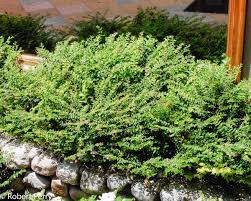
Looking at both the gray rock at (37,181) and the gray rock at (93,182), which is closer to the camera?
the gray rock at (93,182)

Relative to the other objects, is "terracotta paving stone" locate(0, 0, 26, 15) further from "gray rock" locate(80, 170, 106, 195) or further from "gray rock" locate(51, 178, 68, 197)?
"gray rock" locate(80, 170, 106, 195)

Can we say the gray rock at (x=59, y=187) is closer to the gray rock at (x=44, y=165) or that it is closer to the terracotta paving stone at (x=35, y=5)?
the gray rock at (x=44, y=165)

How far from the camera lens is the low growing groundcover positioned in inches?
150

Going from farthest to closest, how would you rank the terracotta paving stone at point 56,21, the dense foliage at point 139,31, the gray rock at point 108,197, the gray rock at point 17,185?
1. the terracotta paving stone at point 56,21
2. the dense foliage at point 139,31
3. the gray rock at point 17,185
4. the gray rock at point 108,197

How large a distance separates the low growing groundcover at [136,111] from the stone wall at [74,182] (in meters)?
0.09

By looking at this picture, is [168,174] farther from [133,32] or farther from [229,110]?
[133,32]

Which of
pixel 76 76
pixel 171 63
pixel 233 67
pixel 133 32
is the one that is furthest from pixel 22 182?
pixel 133 32

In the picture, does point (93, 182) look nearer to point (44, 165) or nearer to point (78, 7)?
point (44, 165)

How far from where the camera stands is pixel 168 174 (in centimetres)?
388

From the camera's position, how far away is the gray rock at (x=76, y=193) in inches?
166

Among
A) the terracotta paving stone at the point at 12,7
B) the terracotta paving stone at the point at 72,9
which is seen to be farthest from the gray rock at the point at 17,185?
the terracotta paving stone at the point at 12,7

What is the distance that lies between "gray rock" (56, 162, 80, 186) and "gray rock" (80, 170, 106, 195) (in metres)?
0.06

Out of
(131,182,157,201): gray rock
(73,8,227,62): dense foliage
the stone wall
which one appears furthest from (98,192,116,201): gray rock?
(73,8,227,62): dense foliage

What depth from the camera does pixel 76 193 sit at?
4.24 metres
